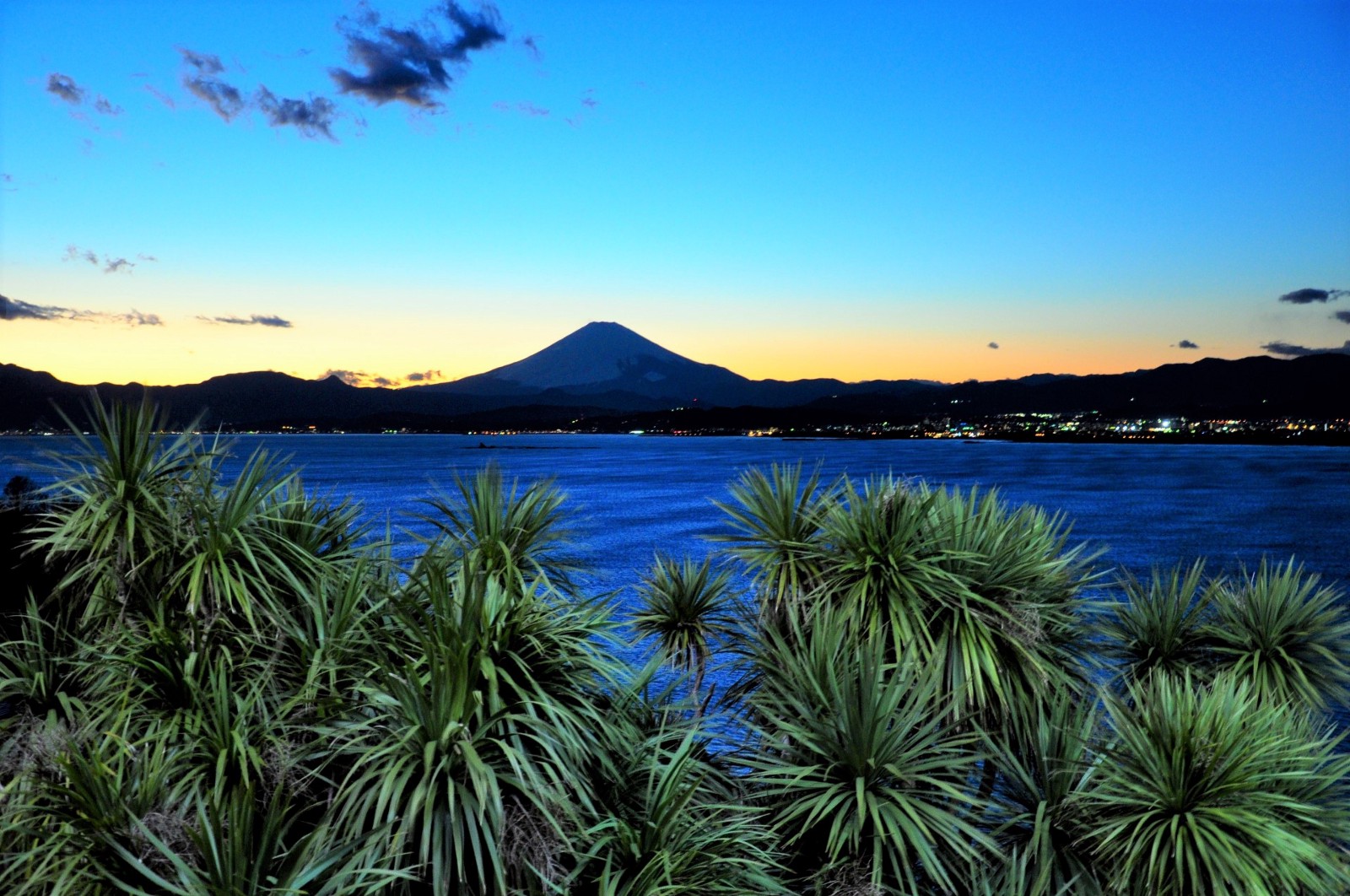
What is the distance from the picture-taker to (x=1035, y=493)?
82.1 metres

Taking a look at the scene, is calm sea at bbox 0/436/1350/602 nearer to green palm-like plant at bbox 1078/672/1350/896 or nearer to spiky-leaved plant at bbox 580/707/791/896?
spiky-leaved plant at bbox 580/707/791/896

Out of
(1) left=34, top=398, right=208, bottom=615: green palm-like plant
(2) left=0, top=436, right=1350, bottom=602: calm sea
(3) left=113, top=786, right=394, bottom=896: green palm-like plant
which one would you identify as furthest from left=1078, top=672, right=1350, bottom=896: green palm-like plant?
(1) left=34, top=398, right=208, bottom=615: green palm-like plant

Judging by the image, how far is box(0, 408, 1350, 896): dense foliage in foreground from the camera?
537 cm

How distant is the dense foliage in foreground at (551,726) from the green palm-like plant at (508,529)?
1.9 inches

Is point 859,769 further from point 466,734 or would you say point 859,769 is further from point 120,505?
point 120,505

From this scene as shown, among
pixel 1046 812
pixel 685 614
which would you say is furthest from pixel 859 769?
pixel 685 614

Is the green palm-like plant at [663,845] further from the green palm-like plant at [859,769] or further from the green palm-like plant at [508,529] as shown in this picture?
the green palm-like plant at [508,529]

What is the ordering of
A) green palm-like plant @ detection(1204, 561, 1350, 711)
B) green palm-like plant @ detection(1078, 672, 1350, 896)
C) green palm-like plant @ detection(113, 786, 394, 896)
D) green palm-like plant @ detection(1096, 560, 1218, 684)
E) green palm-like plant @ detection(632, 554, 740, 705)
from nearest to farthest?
green palm-like plant @ detection(113, 786, 394, 896) → green palm-like plant @ detection(1078, 672, 1350, 896) → green palm-like plant @ detection(632, 554, 740, 705) → green palm-like plant @ detection(1204, 561, 1350, 711) → green palm-like plant @ detection(1096, 560, 1218, 684)

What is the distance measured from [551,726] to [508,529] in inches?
151

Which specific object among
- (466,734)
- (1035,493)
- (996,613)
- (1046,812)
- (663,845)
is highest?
(466,734)

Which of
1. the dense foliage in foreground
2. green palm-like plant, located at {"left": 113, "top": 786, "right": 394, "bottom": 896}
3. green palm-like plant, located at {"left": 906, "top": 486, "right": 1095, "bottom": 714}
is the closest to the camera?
green palm-like plant, located at {"left": 113, "top": 786, "right": 394, "bottom": 896}

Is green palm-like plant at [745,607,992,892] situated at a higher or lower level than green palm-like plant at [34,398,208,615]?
lower

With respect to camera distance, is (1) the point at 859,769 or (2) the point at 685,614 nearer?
(1) the point at 859,769

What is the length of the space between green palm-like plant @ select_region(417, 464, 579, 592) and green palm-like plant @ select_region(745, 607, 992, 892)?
9.27 feet
